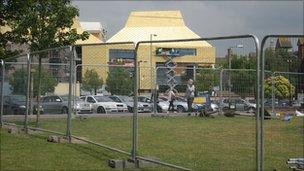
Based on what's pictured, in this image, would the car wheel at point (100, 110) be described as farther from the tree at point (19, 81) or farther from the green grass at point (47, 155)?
the green grass at point (47, 155)

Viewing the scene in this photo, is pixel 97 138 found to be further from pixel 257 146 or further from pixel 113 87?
pixel 257 146

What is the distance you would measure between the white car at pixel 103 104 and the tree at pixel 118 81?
0.61 m

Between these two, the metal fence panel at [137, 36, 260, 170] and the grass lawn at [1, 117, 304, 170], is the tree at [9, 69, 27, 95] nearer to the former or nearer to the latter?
the grass lawn at [1, 117, 304, 170]

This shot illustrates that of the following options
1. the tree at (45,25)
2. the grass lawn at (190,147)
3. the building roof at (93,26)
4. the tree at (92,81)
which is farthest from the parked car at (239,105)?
the building roof at (93,26)

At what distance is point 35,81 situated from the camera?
50.9 ft

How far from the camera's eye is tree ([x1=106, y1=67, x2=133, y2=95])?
14.8 m

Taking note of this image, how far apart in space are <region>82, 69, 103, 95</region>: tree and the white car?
0.32m

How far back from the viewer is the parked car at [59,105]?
13.9m

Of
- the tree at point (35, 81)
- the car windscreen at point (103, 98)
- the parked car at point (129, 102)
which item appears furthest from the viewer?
the car windscreen at point (103, 98)

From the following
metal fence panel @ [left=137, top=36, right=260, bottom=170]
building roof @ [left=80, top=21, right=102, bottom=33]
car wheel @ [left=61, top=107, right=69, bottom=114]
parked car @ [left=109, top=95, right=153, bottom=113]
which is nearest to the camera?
metal fence panel @ [left=137, top=36, right=260, bottom=170]

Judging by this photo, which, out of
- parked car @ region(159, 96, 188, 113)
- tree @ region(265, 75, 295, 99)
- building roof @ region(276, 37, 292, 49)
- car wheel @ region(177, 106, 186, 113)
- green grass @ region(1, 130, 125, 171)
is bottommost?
green grass @ region(1, 130, 125, 171)

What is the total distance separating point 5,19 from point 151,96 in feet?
19.8

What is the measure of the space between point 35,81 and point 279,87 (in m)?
8.94

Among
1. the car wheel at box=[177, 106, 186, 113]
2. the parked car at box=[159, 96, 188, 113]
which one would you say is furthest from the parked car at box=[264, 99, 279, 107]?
the car wheel at box=[177, 106, 186, 113]
